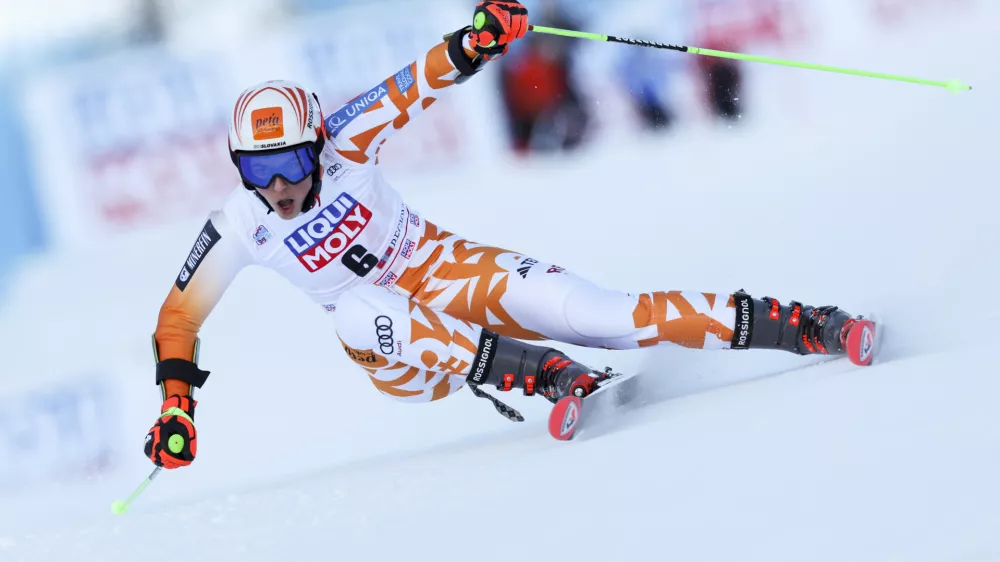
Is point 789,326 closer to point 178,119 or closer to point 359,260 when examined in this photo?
point 359,260

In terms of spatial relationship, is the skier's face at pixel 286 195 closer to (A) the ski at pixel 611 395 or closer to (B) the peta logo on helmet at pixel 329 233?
(B) the peta logo on helmet at pixel 329 233

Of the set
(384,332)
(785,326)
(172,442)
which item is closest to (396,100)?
(384,332)

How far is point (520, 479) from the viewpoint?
3.63 m

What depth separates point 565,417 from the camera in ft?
13.3

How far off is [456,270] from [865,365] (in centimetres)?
165

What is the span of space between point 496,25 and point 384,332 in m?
1.19

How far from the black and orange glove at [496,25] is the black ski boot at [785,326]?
4.15ft

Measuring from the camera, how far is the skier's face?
14.4 feet

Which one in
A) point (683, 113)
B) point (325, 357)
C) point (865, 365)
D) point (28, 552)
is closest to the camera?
point (865, 365)

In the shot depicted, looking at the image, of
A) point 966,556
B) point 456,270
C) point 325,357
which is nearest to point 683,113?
point 325,357

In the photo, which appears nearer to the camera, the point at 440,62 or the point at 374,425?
the point at 440,62

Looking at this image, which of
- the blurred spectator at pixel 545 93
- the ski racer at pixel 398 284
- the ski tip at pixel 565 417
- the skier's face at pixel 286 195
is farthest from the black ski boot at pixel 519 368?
Answer: the blurred spectator at pixel 545 93

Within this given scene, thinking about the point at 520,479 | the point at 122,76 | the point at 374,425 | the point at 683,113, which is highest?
the point at 122,76

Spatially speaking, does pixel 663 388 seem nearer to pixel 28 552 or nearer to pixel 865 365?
pixel 865 365
